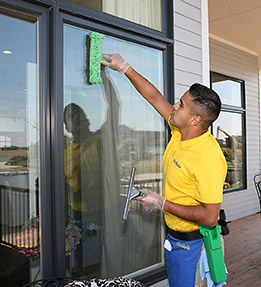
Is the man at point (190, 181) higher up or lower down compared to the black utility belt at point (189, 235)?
higher up

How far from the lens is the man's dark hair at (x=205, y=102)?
1688mm

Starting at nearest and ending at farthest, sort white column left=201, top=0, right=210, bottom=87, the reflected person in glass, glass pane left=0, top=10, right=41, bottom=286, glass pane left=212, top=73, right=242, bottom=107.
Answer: glass pane left=0, top=10, right=41, bottom=286
the reflected person in glass
white column left=201, top=0, right=210, bottom=87
glass pane left=212, top=73, right=242, bottom=107

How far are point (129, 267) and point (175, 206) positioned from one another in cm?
68

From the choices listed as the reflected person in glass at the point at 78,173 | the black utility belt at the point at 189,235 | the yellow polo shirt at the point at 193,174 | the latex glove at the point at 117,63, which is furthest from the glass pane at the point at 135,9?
the black utility belt at the point at 189,235

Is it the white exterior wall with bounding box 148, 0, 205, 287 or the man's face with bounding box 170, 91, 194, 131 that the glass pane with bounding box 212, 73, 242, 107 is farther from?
the man's face with bounding box 170, 91, 194, 131

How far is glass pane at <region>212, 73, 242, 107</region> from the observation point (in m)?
5.68

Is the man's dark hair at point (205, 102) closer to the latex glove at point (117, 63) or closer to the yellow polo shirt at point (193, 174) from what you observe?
the yellow polo shirt at point (193, 174)

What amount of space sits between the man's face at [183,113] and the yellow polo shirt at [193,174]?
0.11m

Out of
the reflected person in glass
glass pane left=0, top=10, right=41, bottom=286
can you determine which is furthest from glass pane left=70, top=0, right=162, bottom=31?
the reflected person in glass

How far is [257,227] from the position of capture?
5.32m

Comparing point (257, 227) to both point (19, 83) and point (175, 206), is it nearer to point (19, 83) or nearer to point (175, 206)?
point (175, 206)

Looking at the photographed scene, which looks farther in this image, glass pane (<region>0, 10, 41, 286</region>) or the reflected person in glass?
the reflected person in glass

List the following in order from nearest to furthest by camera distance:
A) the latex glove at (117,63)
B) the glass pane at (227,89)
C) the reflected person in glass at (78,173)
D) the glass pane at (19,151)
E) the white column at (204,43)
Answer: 1. the glass pane at (19,151)
2. the reflected person in glass at (78,173)
3. the latex glove at (117,63)
4. the white column at (204,43)
5. the glass pane at (227,89)

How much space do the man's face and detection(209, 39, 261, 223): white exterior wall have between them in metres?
4.03
